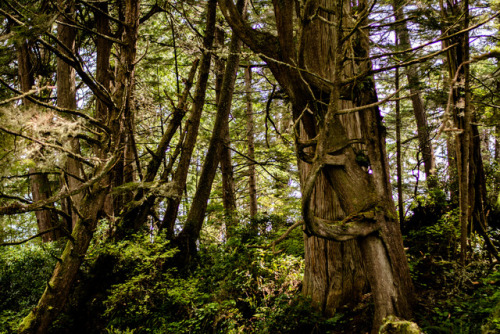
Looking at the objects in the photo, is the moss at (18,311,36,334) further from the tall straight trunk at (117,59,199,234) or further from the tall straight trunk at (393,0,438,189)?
the tall straight trunk at (393,0,438,189)

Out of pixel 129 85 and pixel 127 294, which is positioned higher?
pixel 129 85

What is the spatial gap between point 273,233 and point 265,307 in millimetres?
3564

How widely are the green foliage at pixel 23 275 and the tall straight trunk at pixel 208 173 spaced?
266 centimetres

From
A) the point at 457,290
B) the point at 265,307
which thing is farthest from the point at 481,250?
the point at 265,307

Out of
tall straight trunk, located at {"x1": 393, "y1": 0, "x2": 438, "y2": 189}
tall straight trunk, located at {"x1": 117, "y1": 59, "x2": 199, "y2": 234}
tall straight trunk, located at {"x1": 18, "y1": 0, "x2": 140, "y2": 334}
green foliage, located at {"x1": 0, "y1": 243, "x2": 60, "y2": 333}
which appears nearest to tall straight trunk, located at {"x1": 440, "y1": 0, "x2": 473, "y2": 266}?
tall straight trunk, located at {"x1": 393, "y1": 0, "x2": 438, "y2": 189}

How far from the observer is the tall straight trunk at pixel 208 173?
6840 mm

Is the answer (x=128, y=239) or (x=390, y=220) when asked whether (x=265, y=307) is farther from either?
(x=128, y=239)

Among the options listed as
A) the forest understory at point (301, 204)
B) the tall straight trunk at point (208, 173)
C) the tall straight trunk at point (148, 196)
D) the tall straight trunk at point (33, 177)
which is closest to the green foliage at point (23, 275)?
the forest understory at point (301, 204)

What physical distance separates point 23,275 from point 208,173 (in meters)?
4.99

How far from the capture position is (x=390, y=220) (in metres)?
2.88

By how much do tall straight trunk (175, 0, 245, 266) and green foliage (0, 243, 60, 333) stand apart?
8.74 ft

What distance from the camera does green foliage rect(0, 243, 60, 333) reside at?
20.6ft

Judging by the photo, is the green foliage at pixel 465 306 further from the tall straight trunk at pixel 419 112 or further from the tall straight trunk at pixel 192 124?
the tall straight trunk at pixel 192 124

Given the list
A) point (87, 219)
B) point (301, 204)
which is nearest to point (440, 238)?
point (301, 204)
